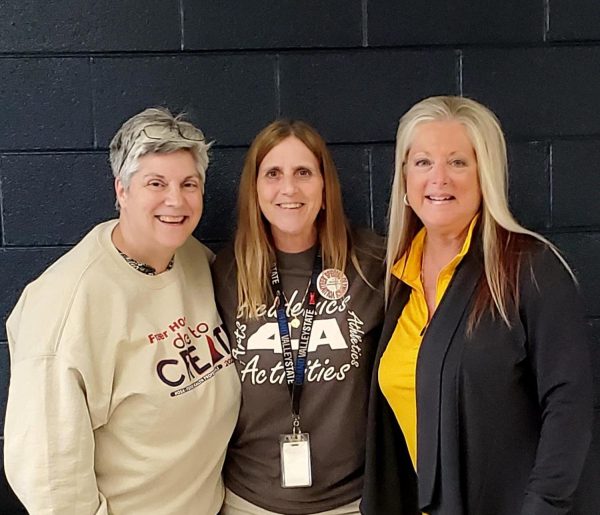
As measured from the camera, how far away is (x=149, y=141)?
5.77 feet

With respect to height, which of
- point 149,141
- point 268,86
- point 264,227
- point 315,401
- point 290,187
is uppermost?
point 268,86

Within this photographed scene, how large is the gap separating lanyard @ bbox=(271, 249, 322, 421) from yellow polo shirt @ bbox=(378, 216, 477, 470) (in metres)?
0.20

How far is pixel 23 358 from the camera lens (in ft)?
5.39

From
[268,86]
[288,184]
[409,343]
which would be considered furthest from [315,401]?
[268,86]

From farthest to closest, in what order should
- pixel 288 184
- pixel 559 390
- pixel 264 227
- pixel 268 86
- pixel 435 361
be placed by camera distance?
pixel 268 86
pixel 264 227
pixel 288 184
pixel 435 361
pixel 559 390

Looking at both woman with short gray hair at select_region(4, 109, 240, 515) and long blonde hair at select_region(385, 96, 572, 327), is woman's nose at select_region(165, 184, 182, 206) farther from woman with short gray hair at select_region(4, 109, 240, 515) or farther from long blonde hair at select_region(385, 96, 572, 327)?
long blonde hair at select_region(385, 96, 572, 327)

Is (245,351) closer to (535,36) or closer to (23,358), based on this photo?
(23,358)

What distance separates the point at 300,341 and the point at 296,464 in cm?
30

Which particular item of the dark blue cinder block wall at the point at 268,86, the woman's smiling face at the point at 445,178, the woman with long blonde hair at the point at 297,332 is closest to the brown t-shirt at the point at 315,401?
the woman with long blonde hair at the point at 297,332

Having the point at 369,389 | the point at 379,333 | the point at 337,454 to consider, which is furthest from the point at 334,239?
the point at 337,454

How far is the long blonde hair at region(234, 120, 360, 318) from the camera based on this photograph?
6.40 feet

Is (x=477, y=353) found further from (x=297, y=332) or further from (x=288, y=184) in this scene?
(x=288, y=184)

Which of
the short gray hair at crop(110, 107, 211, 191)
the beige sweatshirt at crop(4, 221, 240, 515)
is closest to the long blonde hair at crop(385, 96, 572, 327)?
the short gray hair at crop(110, 107, 211, 191)

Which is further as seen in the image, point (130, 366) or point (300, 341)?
point (300, 341)
